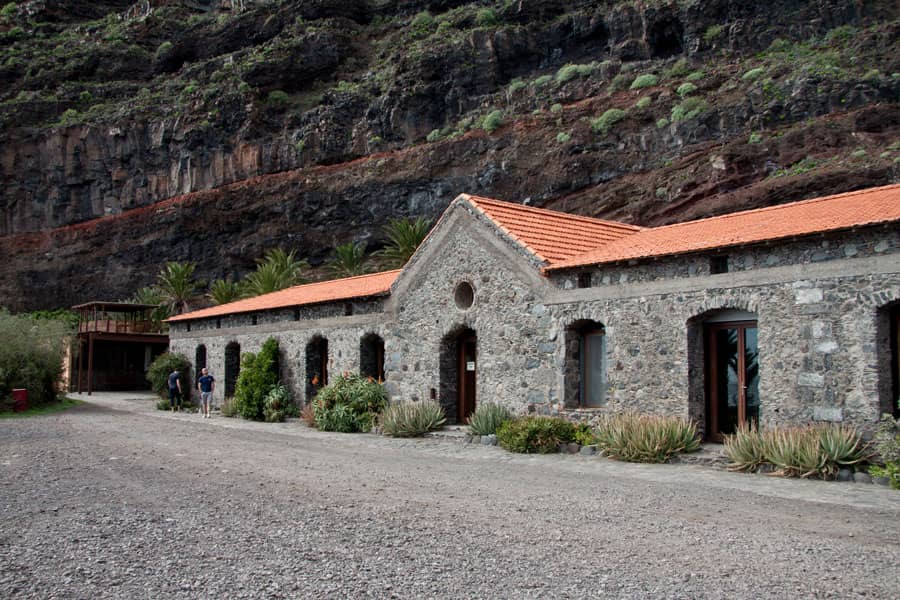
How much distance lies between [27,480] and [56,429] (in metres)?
8.73

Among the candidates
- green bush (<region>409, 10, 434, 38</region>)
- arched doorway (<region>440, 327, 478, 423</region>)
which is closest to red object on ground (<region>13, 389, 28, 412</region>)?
arched doorway (<region>440, 327, 478, 423</region>)

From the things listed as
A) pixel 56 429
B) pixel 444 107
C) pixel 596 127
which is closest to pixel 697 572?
pixel 56 429

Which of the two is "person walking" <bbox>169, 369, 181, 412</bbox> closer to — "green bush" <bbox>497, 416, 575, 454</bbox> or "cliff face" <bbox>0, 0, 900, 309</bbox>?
"green bush" <bbox>497, 416, 575, 454</bbox>

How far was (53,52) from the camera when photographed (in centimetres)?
6297

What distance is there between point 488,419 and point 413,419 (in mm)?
2047

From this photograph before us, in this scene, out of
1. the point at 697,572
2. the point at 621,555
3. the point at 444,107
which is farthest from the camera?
the point at 444,107

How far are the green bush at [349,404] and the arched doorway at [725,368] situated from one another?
308 inches

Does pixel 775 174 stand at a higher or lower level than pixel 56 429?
higher

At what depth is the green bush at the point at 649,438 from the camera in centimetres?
1239

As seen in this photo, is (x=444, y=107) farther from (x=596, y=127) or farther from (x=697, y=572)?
(x=697, y=572)

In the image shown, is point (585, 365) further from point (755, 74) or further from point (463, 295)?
point (755, 74)

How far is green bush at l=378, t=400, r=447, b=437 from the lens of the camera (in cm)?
1670

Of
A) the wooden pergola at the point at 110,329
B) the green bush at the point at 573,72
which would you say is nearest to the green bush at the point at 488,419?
the wooden pergola at the point at 110,329

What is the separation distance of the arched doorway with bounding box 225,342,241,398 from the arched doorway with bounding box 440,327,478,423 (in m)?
10.0
